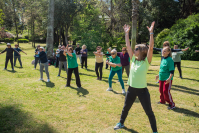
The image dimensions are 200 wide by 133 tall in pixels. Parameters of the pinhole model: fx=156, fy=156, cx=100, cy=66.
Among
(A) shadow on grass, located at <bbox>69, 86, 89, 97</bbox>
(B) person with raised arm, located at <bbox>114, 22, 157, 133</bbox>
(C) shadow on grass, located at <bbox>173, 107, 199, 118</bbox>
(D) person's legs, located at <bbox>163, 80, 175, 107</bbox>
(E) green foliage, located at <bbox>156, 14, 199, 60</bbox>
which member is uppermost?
(E) green foliage, located at <bbox>156, 14, 199, 60</bbox>

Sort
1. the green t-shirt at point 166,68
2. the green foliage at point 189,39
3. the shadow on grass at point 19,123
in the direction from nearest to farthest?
the shadow on grass at point 19,123
the green t-shirt at point 166,68
the green foliage at point 189,39

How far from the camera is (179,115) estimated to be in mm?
4988

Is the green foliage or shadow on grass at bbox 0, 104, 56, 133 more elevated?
the green foliage

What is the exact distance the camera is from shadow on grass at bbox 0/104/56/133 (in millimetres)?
4062

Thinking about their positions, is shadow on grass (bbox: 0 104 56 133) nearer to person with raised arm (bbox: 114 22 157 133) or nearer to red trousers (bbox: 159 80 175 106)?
person with raised arm (bbox: 114 22 157 133)

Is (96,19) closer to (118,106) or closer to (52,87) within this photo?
(52,87)

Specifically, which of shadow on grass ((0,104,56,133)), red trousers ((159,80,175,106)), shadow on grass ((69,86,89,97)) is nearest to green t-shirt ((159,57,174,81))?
red trousers ((159,80,175,106))

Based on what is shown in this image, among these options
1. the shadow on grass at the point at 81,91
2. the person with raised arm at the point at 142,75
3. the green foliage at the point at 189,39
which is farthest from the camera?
the green foliage at the point at 189,39

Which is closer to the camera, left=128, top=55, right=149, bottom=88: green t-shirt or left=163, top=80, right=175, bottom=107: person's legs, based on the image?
left=128, top=55, right=149, bottom=88: green t-shirt

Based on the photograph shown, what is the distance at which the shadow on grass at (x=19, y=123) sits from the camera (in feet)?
13.3

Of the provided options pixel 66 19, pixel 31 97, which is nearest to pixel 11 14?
pixel 66 19

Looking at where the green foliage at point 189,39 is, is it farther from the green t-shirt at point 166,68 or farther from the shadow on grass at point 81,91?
the shadow on grass at point 81,91

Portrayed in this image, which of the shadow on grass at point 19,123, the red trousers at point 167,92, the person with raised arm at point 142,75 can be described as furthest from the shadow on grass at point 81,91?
the person with raised arm at point 142,75

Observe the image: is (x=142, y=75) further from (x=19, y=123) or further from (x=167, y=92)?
(x=19, y=123)
